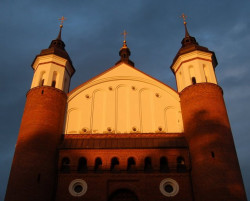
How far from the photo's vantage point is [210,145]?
65.8 feet

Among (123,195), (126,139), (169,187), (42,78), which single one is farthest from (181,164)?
(42,78)

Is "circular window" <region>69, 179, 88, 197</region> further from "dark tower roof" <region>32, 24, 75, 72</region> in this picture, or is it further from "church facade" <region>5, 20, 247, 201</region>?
"dark tower roof" <region>32, 24, 75, 72</region>

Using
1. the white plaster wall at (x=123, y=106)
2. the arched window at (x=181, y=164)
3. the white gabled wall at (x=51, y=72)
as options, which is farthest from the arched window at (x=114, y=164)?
the white gabled wall at (x=51, y=72)

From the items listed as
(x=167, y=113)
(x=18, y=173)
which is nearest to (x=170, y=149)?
(x=167, y=113)

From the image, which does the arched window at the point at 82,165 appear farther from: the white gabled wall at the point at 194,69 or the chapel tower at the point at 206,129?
the white gabled wall at the point at 194,69

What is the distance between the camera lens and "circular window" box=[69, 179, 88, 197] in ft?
65.4

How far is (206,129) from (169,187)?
15.5 ft

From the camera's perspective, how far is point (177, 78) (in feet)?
86.5

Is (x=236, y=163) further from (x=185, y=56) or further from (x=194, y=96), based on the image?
(x=185, y=56)

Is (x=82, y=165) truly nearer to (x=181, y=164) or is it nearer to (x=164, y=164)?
(x=164, y=164)

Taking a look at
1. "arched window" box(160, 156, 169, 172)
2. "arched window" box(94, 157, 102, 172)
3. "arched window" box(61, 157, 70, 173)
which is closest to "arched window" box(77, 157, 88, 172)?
"arched window" box(94, 157, 102, 172)

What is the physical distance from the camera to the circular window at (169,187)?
19.8 m

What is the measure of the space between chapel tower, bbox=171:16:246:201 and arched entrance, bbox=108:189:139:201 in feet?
13.5

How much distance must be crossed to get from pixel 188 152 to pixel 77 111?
9.38 metres
